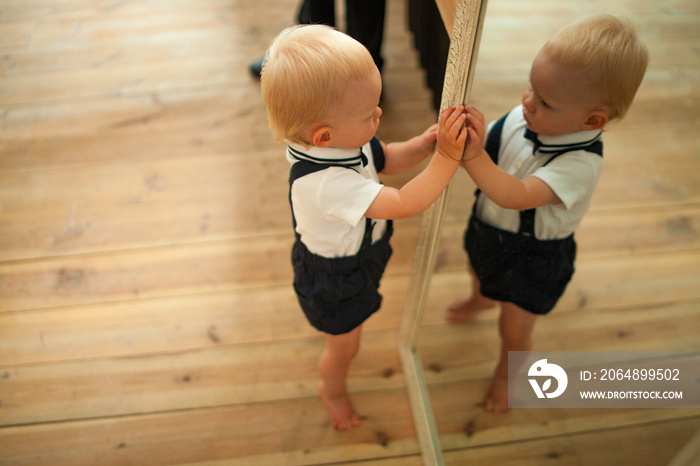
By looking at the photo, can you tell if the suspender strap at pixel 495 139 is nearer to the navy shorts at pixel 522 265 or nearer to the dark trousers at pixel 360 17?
the navy shorts at pixel 522 265

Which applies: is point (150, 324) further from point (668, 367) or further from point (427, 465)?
point (668, 367)

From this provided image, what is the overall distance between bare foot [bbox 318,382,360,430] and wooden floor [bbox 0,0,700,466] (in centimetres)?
2

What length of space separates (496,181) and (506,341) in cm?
43

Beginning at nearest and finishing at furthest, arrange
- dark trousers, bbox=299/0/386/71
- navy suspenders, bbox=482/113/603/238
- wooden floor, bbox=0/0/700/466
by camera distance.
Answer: wooden floor, bbox=0/0/700/466 → navy suspenders, bbox=482/113/603/238 → dark trousers, bbox=299/0/386/71

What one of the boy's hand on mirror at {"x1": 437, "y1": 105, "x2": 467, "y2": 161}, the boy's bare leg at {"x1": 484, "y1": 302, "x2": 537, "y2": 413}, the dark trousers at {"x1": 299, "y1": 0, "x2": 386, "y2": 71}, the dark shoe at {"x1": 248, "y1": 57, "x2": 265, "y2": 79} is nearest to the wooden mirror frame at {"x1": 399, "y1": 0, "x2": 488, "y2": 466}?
the boy's hand on mirror at {"x1": 437, "y1": 105, "x2": 467, "y2": 161}

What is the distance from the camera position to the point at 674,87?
0.64 metres

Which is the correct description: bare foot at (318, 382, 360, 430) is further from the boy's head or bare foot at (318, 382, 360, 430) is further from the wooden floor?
the boy's head

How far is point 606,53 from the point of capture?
0.61m

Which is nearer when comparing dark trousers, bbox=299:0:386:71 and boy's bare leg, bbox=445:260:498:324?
boy's bare leg, bbox=445:260:498:324

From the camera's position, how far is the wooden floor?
2.32 ft

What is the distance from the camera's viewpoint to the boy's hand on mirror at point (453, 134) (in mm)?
638

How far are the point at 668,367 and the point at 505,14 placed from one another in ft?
1.50

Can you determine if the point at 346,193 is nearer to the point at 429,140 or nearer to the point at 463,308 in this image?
the point at 429,140

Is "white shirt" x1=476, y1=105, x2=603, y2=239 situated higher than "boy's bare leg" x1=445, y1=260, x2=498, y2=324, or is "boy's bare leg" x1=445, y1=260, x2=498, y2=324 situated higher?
"white shirt" x1=476, y1=105, x2=603, y2=239
